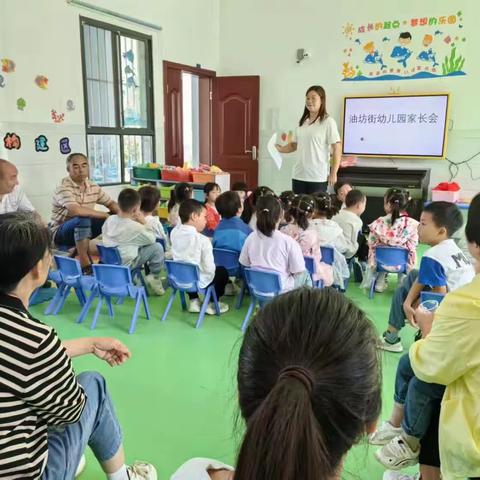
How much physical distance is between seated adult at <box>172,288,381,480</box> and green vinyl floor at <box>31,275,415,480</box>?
520mm

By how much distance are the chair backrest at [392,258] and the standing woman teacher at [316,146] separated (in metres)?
1.13

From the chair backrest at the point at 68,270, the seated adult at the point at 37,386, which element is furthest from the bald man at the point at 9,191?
the seated adult at the point at 37,386

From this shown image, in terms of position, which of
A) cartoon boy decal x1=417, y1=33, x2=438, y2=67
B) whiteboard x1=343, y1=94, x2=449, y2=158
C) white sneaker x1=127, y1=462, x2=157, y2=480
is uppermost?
cartoon boy decal x1=417, y1=33, x2=438, y2=67

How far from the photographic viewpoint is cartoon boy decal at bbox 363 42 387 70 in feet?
21.4

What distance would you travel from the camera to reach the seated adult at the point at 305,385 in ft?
2.16

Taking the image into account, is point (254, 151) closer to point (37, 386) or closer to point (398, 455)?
point (398, 455)

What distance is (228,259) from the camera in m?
3.47

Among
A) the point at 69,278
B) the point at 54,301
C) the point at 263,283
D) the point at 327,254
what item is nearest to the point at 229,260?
the point at 263,283

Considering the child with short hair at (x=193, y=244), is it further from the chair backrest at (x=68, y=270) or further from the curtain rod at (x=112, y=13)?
the curtain rod at (x=112, y=13)

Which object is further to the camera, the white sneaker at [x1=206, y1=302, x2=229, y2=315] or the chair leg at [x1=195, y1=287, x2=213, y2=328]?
the white sneaker at [x1=206, y1=302, x2=229, y2=315]

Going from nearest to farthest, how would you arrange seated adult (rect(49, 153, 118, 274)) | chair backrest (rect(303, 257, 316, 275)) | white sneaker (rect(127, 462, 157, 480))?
white sneaker (rect(127, 462, 157, 480)), chair backrest (rect(303, 257, 316, 275)), seated adult (rect(49, 153, 118, 274))

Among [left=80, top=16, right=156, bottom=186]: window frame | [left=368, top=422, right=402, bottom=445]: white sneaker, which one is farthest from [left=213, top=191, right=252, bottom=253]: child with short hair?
[left=80, top=16, right=156, bottom=186]: window frame

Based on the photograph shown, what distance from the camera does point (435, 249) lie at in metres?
2.31

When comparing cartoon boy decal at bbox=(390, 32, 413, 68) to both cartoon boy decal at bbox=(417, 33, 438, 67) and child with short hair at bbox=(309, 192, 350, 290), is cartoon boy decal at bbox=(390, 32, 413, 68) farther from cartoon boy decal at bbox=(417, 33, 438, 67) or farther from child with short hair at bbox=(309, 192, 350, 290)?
child with short hair at bbox=(309, 192, 350, 290)
